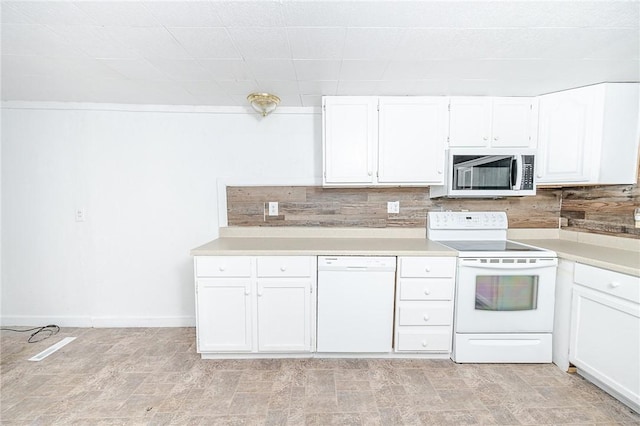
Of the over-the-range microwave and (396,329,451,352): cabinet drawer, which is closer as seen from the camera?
(396,329,451,352): cabinet drawer

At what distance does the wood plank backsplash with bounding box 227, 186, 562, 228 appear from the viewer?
2.61 m

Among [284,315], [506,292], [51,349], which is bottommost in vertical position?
[51,349]

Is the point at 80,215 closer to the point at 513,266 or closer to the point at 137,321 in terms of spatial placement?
the point at 137,321

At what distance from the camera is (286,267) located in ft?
6.81

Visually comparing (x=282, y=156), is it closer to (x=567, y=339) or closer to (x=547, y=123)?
(x=547, y=123)

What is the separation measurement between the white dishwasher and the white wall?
101 cm

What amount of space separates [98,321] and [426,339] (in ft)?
10.0

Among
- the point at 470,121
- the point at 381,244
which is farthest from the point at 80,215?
the point at 470,121

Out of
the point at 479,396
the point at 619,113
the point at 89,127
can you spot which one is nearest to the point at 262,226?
the point at 89,127

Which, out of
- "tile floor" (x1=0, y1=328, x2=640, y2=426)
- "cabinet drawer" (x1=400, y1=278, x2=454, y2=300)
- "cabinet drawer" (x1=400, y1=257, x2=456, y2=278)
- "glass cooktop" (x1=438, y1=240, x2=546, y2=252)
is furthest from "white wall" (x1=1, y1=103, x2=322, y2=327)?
"glass cooktop" (x1=438, y1=240, x2=546, y2=252)

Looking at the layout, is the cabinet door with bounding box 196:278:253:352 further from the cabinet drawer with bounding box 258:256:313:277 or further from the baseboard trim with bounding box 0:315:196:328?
the baseboard trim with bounding box 0:315:196:328

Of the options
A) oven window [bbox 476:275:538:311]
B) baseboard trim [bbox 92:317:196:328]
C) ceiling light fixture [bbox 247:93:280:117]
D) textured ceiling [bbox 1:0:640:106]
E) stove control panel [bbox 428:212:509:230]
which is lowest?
baseboard trim [bbox 92:317:196:328]

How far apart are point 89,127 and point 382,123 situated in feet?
8.86

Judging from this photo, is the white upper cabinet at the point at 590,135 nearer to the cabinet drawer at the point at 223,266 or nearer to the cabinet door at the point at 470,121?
the cabinet door at the point at 470,121
